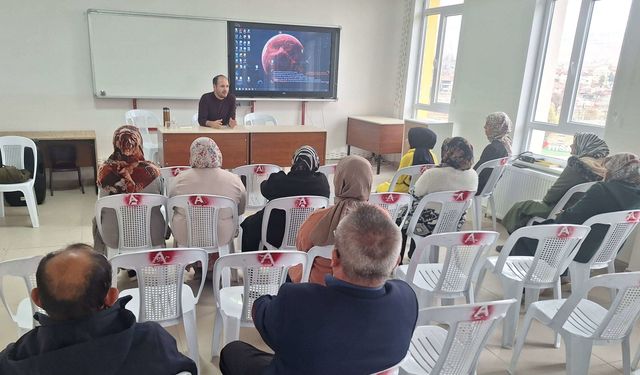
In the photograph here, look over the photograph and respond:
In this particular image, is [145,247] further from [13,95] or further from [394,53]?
[394,53]

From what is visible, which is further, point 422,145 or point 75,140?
point 75,140

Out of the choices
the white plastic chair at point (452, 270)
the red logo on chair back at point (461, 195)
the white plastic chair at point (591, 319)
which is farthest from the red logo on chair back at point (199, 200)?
the white plastic chair at point (591, 319)

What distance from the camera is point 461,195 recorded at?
113 inches

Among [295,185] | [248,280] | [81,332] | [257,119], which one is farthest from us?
[257,119]

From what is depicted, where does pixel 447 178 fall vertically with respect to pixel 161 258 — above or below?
above

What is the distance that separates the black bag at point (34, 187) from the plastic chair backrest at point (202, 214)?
8.24 ft

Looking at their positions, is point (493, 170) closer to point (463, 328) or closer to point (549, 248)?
point (549, 248)

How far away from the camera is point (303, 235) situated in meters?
2.13

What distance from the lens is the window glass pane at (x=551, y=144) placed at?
4.67 m

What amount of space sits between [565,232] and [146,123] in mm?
5094

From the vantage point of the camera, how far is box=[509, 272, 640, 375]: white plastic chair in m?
1.81

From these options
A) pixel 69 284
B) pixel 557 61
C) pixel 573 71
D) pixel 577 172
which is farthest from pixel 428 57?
pixel 69 284

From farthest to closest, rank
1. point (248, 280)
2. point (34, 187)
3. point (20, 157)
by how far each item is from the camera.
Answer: point (34, 187), point (20, 157), point (248, 280)

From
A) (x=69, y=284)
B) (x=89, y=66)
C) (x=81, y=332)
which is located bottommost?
(x=81, y=332)
